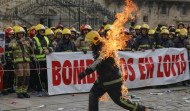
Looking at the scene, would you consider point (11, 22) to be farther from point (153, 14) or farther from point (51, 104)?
point (153, 14)

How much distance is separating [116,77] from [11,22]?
20294mm

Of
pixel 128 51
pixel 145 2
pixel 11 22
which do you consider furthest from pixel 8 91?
pixel 145 2

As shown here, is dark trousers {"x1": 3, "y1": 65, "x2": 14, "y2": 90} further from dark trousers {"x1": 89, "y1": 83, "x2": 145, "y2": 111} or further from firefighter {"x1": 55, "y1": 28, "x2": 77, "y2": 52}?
dark trousers {"x1": 89, "y1": 83, "x2": 145, "y2": 111}

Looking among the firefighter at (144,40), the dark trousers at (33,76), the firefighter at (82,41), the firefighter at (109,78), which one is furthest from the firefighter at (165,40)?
the firefighter at (109,78)

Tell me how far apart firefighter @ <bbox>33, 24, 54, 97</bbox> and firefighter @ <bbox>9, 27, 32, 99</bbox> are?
1.15ft

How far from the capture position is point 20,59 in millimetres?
8500

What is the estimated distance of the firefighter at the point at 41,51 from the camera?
8.88m

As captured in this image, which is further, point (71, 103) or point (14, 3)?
point (14, 3)

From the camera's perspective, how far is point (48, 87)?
889 centimetres

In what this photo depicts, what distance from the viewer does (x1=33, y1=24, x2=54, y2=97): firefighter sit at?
8875 mm

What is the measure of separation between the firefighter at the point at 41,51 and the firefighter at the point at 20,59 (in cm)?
35

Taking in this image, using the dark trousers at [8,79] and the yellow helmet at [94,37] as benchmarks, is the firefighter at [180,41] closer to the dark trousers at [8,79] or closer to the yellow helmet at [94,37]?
the dark trousers at [8,79]

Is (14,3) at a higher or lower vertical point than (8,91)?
higher

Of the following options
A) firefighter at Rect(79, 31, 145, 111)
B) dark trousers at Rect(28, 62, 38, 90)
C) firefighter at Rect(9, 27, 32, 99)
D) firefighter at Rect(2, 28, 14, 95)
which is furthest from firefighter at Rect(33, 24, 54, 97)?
firefighter at Rect(79, 31, 145, 111)
